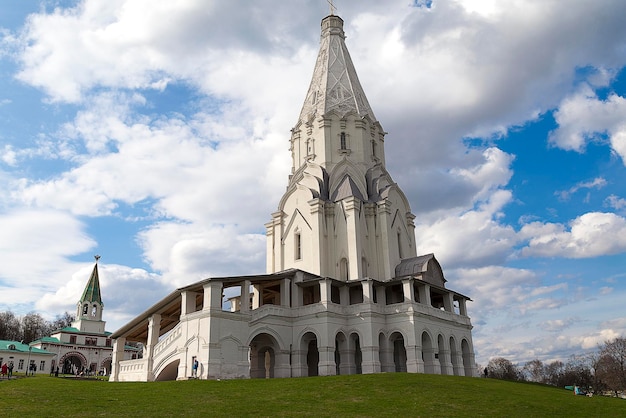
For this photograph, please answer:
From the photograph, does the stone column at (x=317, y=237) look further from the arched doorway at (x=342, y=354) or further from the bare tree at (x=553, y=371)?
the bare tree at (x=553, y=371)

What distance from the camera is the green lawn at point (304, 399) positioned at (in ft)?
54.4

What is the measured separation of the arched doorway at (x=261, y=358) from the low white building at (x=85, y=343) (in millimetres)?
34275

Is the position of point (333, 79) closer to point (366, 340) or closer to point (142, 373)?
point (366, 340)

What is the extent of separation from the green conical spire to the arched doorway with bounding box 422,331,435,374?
5315cm

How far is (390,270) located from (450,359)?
7.30m

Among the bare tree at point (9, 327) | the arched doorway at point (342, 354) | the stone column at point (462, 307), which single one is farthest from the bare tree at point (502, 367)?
the bare tree at point (9, 327)

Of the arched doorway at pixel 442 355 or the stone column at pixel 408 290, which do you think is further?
the arched doorway at pixel 442 355

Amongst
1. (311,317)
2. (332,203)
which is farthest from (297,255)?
(311,317)

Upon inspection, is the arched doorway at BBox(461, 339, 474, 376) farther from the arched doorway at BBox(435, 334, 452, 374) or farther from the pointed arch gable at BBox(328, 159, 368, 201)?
the pointed arch gable at BBox(328, 159, 368, 201)

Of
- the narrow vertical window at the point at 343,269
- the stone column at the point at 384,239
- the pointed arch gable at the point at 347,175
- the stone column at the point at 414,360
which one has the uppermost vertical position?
the pointed arch gable at the point at 347,175

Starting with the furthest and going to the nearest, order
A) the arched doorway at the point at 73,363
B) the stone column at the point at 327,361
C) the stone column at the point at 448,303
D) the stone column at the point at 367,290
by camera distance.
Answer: the arched doorway at the point at 73,363
the stone column at the point at 448,303
the stone column at the point at 367,290
the stone column at the point at 327,361

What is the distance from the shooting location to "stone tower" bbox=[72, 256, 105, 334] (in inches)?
2766

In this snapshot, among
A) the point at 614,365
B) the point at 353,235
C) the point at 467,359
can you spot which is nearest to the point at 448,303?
the point at 467,359

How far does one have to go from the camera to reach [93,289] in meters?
72.4
